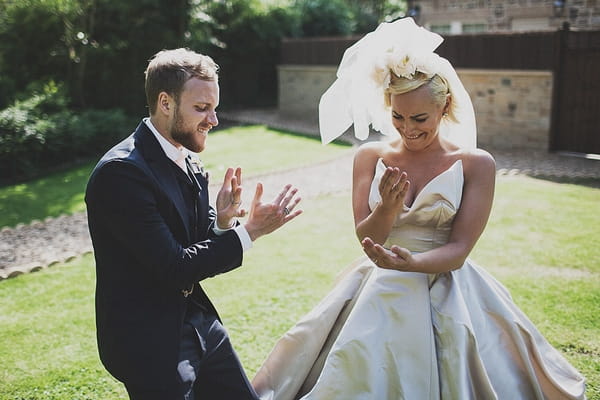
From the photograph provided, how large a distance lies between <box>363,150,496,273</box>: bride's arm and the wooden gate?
10276mm

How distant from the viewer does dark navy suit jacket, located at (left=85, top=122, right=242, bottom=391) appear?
2541mm

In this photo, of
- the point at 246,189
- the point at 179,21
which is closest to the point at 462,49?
the point at 246,189

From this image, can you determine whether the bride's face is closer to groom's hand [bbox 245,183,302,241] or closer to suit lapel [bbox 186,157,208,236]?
groom's hand [bbox 245,183,302,241]

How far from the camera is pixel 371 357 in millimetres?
3094

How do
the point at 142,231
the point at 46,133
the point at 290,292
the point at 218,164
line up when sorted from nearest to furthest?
the point at 142,231 → the point at 290,292 → the point at 218,164 → the point at 46,133

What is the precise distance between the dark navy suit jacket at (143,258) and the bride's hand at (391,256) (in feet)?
2.10

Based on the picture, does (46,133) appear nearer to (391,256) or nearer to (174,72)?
(174,72)

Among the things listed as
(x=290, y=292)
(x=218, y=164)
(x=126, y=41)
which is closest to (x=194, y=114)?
(x=290, y=292)

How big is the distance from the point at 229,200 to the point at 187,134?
16.3 inches

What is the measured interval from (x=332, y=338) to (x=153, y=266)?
1394 millimetres

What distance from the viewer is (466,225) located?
3.10m

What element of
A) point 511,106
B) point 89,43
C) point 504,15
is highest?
point 504,15

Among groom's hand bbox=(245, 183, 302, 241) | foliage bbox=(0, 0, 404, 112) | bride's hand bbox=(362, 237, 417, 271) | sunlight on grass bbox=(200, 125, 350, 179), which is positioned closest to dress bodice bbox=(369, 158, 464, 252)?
bride's hand bbox=(362, 237, 417, 271)

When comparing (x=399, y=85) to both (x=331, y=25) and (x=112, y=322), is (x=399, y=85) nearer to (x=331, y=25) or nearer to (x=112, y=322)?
(x=112, y=322)
